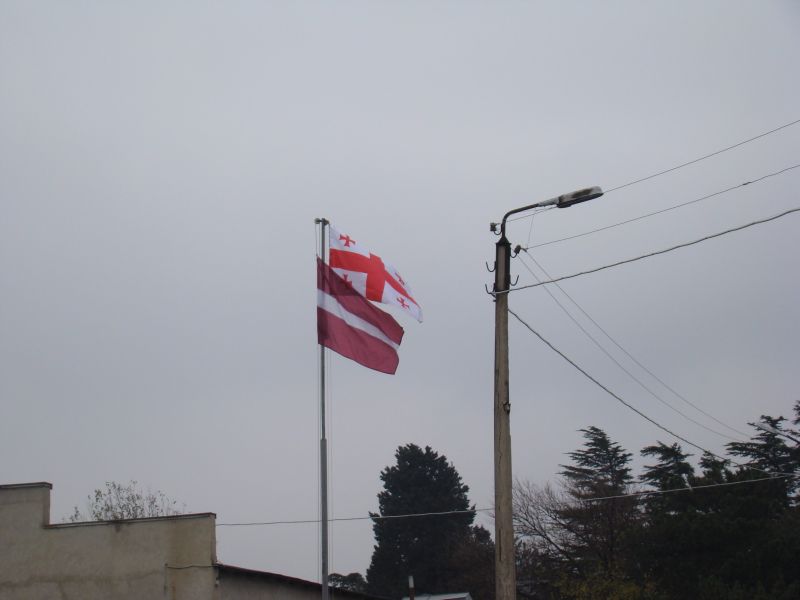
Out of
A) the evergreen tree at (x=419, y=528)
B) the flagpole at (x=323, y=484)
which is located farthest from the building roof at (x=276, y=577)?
the evergreen tree at (x=419, y=528)

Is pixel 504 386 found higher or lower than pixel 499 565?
higher

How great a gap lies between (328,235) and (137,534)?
7.91m

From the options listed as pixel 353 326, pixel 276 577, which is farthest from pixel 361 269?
pixel 276 577

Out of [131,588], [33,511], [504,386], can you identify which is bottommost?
[131,588]

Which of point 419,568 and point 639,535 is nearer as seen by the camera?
point 639,535

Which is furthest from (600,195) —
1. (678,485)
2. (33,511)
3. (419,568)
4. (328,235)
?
(419,568)

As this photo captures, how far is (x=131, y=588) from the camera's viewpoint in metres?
18.8

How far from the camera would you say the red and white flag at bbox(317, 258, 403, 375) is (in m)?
14.8

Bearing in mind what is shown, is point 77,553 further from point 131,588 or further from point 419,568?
point 419,568

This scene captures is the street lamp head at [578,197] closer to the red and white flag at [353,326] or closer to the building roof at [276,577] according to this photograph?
the red and white flag at [353,326]

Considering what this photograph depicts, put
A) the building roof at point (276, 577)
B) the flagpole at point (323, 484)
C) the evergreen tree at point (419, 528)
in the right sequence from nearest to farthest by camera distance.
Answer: the flagpole at point (323, 484) → the building roof at point (276, 577) → the evergreen tree at point (419, 528)

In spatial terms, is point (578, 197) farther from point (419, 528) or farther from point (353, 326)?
point (419, 528)

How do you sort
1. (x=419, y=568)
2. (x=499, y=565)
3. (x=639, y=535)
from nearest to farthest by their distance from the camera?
1. (x=499, y=565)
2. (x=639, y=535)
3. (x=419, y=568)

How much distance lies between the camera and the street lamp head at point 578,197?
14.4 meters
